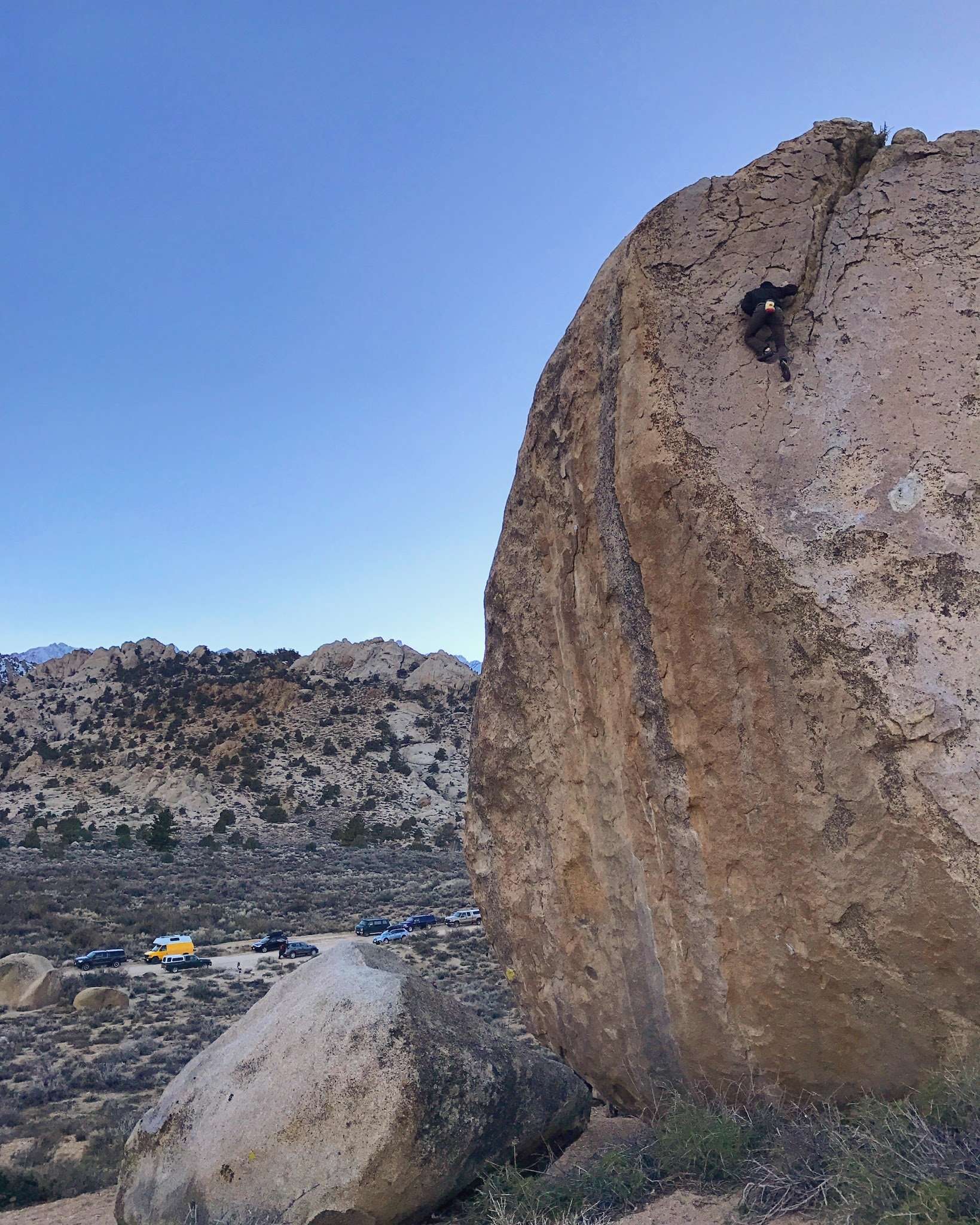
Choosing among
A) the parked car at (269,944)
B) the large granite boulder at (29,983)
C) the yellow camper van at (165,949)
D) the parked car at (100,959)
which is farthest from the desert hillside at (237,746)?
the large granite boulder at (29,983)

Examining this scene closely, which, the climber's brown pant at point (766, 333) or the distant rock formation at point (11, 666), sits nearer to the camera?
the climber's brown pant at point (766, 333)

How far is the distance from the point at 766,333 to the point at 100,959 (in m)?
16.3

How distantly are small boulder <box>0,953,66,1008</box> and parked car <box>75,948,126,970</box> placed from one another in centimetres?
188

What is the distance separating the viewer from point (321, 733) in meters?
46.8

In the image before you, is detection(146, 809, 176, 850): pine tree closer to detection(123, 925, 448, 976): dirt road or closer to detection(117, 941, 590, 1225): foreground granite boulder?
detection(123, 925, 448, 976): dirt road

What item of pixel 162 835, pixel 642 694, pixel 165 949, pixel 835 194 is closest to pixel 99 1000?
pixel 165 949

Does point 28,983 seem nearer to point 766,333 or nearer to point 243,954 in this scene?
point 243,954

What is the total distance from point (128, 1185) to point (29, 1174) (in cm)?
239

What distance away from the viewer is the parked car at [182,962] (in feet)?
51.6

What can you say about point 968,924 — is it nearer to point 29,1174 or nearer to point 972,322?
point 972,322

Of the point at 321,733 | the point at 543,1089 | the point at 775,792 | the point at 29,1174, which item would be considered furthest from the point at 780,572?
the point at 321,733

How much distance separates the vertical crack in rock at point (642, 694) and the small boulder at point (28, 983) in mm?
11649

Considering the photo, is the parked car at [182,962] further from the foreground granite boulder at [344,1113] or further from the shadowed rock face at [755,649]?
the shadowed rock face at [755,649]

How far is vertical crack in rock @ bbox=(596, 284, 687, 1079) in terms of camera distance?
15.4 ft
